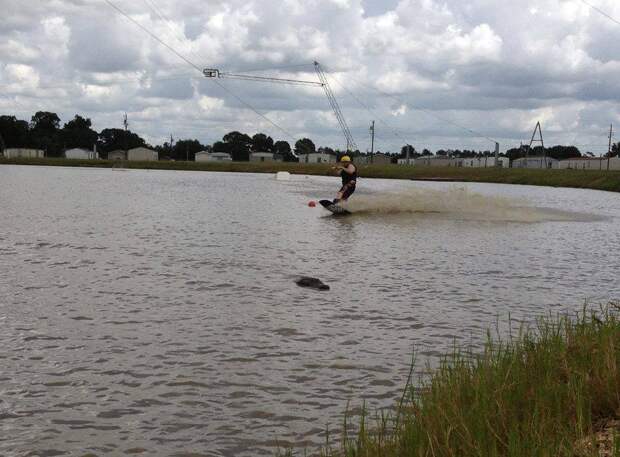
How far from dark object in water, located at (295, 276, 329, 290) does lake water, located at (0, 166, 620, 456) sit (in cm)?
49

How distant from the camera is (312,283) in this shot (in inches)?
677

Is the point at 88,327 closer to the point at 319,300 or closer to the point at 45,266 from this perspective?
the point at 319,300

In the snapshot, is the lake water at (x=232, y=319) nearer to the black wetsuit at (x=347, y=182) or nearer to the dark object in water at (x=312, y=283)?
the dark object in water at (x=312, y=283)

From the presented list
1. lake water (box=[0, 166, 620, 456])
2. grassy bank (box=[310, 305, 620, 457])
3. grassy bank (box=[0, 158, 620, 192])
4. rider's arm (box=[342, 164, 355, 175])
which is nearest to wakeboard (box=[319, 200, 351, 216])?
rider's arm (box=[342, 164, 355, 175])

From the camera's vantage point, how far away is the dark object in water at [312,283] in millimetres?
17016

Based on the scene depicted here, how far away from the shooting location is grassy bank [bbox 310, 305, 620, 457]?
5785 millimetres

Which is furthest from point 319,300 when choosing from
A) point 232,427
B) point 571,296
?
point 232,427

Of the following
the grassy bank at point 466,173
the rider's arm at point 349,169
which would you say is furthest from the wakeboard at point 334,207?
the grassy bank at point 466,173

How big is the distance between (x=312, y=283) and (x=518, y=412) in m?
10.6

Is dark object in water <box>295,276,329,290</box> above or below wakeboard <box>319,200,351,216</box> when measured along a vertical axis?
below

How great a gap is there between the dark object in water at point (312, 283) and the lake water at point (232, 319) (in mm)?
493

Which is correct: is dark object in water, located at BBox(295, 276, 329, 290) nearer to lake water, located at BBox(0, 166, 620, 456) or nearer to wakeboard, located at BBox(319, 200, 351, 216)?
lake water, located at BBox(0, 166, 620, 456)

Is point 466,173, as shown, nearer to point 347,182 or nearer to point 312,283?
point 347,182

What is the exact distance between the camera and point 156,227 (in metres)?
32.1
